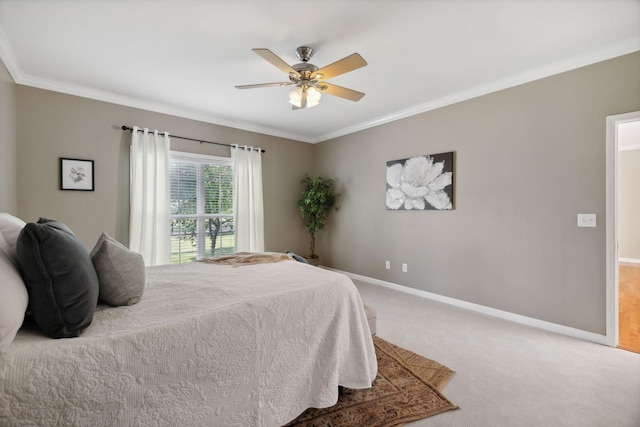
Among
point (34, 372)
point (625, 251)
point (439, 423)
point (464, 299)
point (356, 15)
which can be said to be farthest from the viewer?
point (625, 251)

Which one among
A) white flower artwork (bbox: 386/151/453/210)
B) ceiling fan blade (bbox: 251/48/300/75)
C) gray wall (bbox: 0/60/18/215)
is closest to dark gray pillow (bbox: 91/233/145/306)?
ceiling fan blade (bbox: 251/48/300/75)

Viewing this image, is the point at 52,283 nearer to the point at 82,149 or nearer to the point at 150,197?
the point at 150,197

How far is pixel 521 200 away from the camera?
296cm

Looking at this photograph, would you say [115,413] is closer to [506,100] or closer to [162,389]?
[162,389]

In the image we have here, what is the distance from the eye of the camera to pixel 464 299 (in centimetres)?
342

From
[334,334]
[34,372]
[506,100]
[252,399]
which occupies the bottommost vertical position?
[252,399]

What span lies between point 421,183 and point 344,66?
7.08 ft

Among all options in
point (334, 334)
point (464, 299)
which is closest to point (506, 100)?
point (464, 299)

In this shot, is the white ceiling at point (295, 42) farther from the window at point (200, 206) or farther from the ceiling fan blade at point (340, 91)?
the window at point (200, 206)

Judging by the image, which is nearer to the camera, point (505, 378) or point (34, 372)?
point (34, 372)

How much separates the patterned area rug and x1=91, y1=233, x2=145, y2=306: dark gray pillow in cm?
112

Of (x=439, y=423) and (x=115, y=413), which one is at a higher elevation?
(x=115, y=413)

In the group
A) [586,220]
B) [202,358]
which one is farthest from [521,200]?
[202,358]

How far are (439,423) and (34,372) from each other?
1.86 meters
